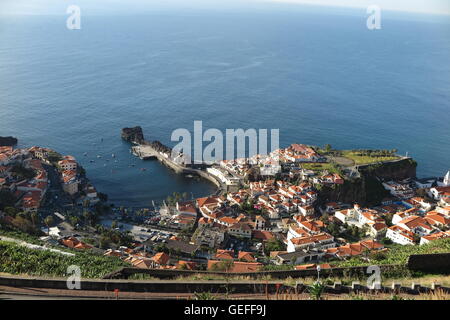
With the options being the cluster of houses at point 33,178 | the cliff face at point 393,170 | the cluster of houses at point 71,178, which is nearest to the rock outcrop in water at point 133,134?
the cluster of houses at point 71,178

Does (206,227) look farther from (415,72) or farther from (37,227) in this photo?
(415,72)

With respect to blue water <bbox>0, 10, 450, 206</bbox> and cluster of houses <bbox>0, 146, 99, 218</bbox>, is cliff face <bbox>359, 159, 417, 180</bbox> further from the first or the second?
cluster of houses <bbox>0, 146, 99, 218</bbox>

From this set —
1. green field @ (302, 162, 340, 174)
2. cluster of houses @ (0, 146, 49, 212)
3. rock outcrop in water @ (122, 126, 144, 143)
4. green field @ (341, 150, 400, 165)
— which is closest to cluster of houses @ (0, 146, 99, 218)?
cluster of houses @ (0, 146, 49, 212)

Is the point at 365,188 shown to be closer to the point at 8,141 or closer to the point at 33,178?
the point at 33,178

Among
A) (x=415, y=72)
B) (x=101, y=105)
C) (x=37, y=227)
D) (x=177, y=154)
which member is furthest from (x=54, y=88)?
(x=415, y=72)

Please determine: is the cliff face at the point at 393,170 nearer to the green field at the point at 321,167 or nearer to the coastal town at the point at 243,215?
the coastal town at the point at 243,215

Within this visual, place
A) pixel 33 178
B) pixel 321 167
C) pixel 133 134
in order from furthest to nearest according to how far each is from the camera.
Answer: pixel 133 134 < pixel 321 167 < pixel 33 178

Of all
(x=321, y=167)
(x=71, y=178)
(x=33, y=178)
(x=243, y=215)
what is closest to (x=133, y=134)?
(x=71, y=178)
